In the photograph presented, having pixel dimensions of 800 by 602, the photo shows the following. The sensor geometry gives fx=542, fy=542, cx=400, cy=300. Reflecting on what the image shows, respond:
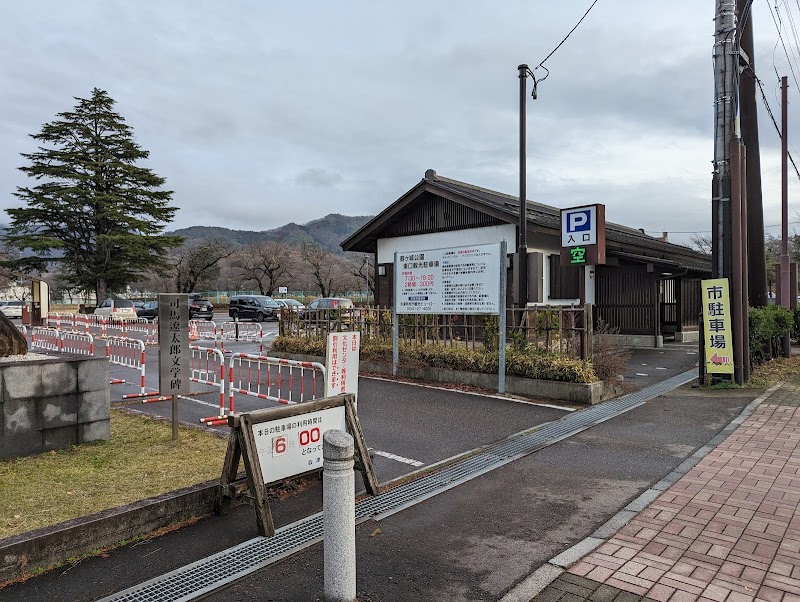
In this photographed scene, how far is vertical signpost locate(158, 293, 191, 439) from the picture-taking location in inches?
244

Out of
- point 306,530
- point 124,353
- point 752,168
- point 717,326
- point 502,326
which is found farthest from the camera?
point 124,353

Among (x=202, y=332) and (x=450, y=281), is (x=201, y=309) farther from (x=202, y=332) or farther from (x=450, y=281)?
(x=450, y=281)

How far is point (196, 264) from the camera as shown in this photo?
169 ft

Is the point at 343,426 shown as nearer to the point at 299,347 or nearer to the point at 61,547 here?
the point at 61,547

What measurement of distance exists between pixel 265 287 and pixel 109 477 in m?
50.1

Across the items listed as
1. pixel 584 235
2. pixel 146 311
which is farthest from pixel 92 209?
pixel 584 235

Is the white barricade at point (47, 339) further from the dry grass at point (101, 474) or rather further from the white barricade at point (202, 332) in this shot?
the dry grass at point (101, 474)

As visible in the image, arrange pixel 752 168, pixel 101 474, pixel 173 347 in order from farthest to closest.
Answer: pixel 752 168 → pixel 173 347 → pixel 101 474

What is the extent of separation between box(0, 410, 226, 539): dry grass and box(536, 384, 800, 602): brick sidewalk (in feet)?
11.3

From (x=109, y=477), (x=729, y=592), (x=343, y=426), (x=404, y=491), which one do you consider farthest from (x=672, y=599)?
(x=109, y=477)

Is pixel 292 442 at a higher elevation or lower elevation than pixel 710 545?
higher

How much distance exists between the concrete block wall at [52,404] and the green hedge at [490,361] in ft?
20.7

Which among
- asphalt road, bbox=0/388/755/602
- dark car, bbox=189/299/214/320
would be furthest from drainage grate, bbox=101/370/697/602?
dark car, bbox=189/299/214/320

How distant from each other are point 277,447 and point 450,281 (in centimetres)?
644
